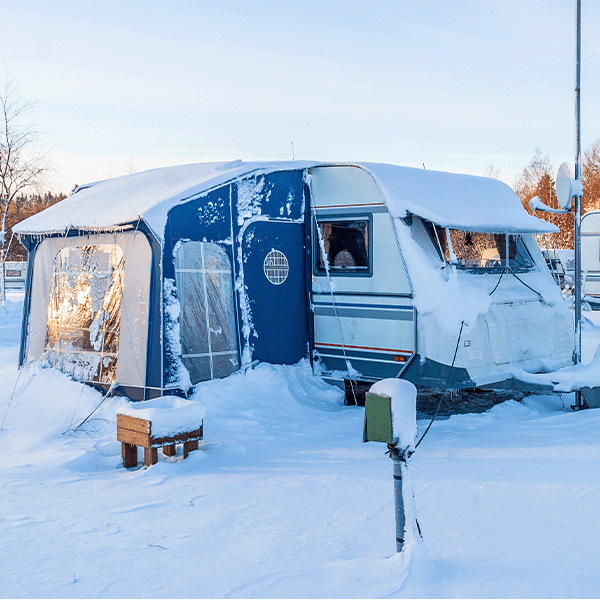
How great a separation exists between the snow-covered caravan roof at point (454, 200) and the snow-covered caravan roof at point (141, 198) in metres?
1.30

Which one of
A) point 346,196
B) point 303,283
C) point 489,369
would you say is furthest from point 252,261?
point 489,369

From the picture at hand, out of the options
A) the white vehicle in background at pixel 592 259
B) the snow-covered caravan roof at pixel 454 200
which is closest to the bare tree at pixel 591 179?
the white vehicle in background at pixel 592 259

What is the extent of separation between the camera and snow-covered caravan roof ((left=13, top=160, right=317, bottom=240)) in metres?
7.60

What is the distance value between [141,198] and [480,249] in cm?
407

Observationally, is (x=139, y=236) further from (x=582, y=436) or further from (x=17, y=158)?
(x=17, y=158)

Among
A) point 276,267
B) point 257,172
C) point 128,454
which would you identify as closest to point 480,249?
point 276,267

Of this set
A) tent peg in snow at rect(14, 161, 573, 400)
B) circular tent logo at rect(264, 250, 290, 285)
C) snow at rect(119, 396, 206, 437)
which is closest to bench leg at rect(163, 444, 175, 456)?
snow at rect(119, 396, 206, 437)

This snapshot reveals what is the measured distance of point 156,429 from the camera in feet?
19.4

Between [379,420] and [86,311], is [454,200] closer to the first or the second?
[86,311]

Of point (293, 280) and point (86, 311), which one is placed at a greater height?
point (293, 280)

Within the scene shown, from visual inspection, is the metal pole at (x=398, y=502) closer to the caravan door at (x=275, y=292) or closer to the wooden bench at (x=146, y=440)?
the wooden bench at (x=146, y=440)

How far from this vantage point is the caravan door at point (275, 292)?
8.45m

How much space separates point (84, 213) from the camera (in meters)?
8.56

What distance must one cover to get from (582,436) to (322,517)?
3.08m
